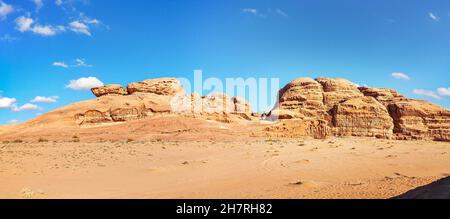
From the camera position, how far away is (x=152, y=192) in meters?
9.59

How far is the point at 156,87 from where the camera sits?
182 ft

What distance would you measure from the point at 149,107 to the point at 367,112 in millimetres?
35140

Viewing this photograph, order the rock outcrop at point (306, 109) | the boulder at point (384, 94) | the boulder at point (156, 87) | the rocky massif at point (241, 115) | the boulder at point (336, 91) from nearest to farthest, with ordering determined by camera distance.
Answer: the rocky massif at point (241, 115)
the rock outcrop at point (306, 109)
the boulder at point (156, 87)
the boulder at point (336, 91)
the boulder at point (384, 94)

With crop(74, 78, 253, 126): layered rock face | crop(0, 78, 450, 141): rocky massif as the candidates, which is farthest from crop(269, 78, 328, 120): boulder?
crop(74, 78, 253, 126): layered rock face

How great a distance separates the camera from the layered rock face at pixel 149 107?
45.1 m

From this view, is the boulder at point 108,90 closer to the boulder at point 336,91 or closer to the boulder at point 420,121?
the boulder at point 336,91

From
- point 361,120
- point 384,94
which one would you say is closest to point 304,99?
point 361,120

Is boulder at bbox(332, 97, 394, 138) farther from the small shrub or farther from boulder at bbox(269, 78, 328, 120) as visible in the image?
the small shrub

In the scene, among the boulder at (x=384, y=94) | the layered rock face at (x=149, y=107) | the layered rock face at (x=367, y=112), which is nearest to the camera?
the layered rock face at (x=149, y=107)

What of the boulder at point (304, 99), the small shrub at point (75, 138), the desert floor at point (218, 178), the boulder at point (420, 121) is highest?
the boulder at point (304, 99)

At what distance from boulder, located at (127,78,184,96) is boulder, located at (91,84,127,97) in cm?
145

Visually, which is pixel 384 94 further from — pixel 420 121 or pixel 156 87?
pixel 156 87

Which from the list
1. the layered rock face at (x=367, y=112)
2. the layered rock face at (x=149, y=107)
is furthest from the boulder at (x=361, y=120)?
the layered rock face at (x=149, y=107)
